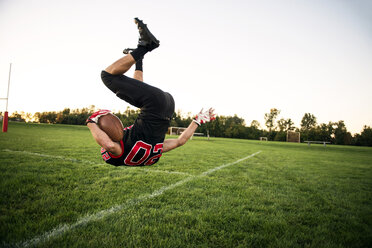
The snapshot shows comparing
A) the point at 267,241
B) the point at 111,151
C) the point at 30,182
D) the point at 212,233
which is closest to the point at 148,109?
the point at 111,151

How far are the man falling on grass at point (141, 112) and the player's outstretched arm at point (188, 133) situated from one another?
40.0 inches

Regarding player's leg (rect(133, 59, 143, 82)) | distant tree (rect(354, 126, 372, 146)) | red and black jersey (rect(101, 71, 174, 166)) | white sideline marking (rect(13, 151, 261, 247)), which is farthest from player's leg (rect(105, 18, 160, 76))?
distant tree (rect(354, 126, 372, 146))

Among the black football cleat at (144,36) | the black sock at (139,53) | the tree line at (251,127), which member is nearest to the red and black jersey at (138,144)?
the black sock at (139,53)

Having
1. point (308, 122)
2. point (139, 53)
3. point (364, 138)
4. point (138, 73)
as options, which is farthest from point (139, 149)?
point (308, 122)

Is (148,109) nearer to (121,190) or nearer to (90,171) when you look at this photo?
(121,190)

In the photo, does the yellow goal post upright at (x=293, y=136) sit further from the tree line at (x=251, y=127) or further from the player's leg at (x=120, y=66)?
the player's leg at (x=120, y=66)

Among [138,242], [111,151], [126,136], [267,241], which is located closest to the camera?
[138,242]

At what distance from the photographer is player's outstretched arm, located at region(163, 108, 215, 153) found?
447 cm

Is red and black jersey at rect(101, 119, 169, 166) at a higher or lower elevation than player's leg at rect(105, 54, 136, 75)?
lower

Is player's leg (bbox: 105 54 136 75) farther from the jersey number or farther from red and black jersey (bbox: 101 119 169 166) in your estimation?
the jersey number

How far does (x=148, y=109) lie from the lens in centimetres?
312

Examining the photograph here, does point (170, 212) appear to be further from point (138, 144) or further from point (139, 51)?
point (139, 51)

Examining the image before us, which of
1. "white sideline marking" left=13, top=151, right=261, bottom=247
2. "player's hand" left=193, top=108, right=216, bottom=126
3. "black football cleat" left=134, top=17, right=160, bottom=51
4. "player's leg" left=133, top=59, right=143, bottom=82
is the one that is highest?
"black football cleat" left=134, top=17, right=160, bottom=51

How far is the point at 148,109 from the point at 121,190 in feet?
6.95
